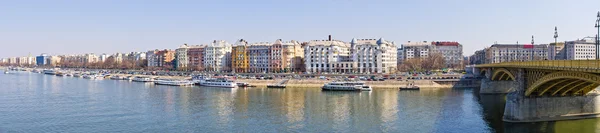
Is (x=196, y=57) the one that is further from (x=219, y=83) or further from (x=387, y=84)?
(x=387, y=84)

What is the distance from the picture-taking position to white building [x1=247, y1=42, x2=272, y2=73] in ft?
358

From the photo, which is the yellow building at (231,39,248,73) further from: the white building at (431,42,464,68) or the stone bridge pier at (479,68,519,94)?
the stone bridge pier at (479,68,519,94)

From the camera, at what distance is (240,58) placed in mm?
112000

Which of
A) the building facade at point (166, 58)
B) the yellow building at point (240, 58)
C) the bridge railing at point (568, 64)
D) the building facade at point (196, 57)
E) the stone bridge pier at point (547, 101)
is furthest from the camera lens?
the building facade at point (166, 58)

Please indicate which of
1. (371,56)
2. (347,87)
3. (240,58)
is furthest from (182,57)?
(347,87)

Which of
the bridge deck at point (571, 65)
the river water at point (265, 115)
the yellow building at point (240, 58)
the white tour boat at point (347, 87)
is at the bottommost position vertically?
the river water at point (265, 115)

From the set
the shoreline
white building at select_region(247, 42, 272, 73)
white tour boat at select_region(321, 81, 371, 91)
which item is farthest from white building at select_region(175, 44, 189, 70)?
white tour boat at select_region(321, 81, 371, 91)

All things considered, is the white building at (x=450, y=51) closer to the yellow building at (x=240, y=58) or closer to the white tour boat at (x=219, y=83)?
the yellow building at (x=240, y=58)

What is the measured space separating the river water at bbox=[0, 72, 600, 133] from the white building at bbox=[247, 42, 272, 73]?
58.2m

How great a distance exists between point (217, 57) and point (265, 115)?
8556 cm

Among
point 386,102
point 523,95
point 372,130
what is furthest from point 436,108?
point 372,130

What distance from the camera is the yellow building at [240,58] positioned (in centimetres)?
11119

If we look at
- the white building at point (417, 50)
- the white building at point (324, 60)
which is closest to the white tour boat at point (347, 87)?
the white building at point (324, 60)

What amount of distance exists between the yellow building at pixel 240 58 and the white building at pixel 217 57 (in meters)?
5.86
